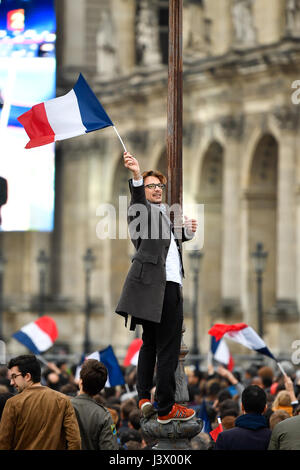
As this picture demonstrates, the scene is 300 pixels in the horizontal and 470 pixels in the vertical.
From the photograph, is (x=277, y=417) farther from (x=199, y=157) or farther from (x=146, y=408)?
(x=199, y=157)

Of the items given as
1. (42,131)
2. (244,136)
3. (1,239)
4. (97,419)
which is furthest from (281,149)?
(97,419)

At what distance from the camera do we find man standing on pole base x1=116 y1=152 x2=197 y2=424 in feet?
35.8

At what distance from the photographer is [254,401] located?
11.1 meters

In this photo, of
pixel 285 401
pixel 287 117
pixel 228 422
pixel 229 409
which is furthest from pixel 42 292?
pixel 228 422

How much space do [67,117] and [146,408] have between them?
9.22ft

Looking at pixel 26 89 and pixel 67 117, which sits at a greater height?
pixel 26 89

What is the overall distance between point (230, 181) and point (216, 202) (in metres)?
3.13

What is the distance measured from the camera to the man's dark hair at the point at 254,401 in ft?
36.6

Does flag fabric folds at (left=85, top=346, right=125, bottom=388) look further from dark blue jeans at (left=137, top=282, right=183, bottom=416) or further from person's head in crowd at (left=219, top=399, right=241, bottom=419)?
dark blue jeans at (left=137, top=282, right=183, bottom=416)

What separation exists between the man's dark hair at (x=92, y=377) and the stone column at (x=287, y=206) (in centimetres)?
2874

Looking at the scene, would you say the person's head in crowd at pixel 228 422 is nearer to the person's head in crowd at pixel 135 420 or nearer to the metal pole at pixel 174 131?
the person's head in crowd at pixel 135 420

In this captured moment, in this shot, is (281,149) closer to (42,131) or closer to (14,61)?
(14,61)

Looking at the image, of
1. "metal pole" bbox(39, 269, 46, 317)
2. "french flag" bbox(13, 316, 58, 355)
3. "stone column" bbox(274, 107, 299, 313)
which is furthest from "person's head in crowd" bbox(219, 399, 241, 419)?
"metal pole" bbox(39, 269, 46, 317)

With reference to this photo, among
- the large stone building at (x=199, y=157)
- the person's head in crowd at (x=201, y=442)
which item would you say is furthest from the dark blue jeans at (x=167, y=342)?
the large stone building at (x=199, y=157)
